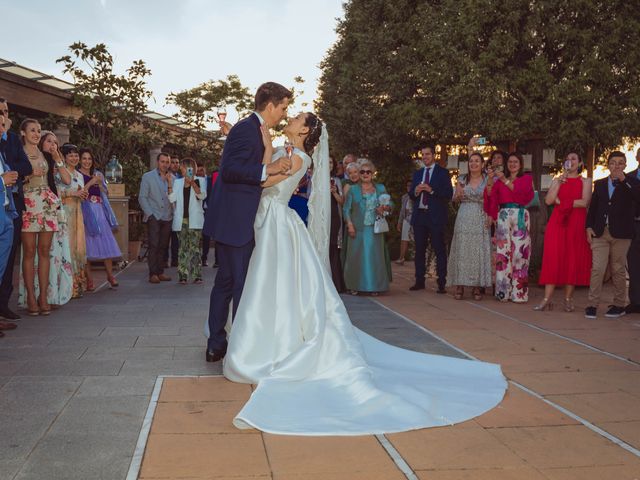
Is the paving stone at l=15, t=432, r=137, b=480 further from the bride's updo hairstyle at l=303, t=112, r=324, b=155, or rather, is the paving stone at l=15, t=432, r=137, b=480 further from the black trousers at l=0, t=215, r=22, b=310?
the black trousers at l=0, t=215, r=22, b=310

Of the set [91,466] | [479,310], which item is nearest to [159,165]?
[479,310]

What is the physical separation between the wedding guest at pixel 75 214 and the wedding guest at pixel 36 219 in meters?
1.41

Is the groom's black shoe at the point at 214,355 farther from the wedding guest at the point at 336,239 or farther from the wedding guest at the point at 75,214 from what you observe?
the wedding guest at the point at 336,239

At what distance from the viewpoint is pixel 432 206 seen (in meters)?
10.1

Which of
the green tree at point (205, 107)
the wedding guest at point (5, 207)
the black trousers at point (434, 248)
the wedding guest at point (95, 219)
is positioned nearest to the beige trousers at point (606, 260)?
the black trousers at point (434, 248)

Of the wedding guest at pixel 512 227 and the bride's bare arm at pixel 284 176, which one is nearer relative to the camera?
the bride's bare arm at pixel 284 176

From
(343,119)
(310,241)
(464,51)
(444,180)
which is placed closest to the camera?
(310,241)

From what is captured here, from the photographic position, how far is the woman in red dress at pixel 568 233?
8.15m

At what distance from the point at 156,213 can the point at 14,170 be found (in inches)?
163

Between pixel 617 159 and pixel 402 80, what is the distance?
1049cm

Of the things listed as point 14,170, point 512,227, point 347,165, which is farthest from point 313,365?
point 347,165

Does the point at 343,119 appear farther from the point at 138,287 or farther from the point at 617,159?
the point at 617,159

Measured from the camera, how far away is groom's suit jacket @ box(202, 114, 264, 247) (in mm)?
4906

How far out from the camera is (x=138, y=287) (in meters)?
10.2
